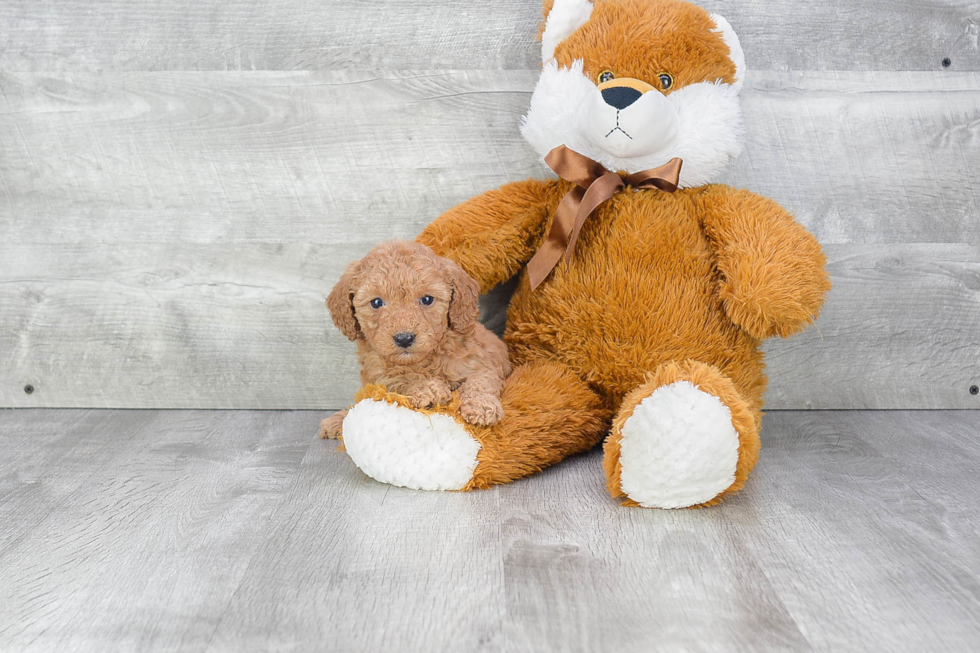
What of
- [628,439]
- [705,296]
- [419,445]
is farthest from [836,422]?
[419,445]

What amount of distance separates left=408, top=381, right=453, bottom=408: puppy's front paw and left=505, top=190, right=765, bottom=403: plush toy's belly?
203mm

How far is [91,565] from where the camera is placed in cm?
Answer: 85

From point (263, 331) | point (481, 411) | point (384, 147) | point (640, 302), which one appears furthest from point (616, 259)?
point (263, 331)

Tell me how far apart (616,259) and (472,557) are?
1.53 ft

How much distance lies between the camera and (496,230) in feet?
3.95

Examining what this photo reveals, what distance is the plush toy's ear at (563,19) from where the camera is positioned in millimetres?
1169

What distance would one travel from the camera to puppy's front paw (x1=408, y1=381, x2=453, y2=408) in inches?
39.9

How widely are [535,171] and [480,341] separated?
354 millimetres

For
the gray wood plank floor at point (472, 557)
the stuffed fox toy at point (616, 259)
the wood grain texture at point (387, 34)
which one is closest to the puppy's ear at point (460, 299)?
the stuffed fox toy at point (616, 259)

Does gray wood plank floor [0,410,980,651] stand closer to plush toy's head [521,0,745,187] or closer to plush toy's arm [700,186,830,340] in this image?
plush toy's arm [700,186,830,340]

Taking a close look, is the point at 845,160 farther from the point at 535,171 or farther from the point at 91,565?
the point at 91,565

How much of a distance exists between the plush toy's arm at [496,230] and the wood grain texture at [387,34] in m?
0.24

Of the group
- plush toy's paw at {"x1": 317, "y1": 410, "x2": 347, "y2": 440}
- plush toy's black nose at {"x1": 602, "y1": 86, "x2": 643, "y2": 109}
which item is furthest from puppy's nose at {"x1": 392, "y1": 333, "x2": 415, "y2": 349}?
plush toy's black nose at {"x1": 602, "y1": 86, "x2": 643, "y2": 109}

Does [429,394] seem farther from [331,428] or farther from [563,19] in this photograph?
[563,19]
